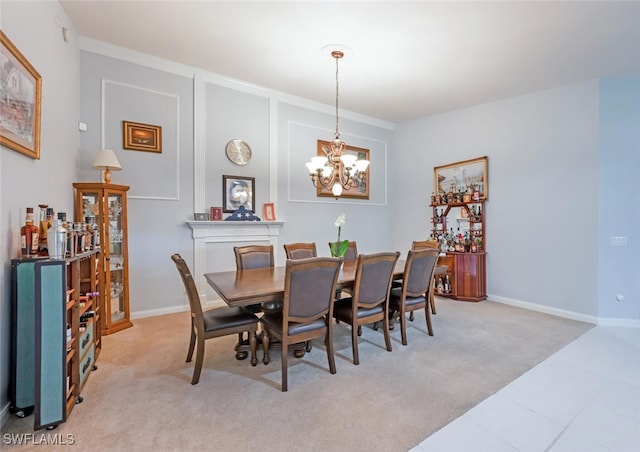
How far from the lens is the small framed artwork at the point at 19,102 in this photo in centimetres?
188

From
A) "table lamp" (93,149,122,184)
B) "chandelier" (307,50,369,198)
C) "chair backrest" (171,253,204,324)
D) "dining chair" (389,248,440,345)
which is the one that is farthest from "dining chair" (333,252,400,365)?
"table lamp" (93,149,122,184)

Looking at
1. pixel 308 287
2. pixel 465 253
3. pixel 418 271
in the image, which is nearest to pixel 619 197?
pixel 465 253

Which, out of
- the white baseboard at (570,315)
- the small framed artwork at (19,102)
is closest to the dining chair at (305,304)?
the small framed artwork at (19,102)

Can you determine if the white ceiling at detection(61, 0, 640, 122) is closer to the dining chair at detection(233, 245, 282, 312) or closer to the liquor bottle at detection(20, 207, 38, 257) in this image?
the liquor bottle at detection(20, 207, 38, 257)

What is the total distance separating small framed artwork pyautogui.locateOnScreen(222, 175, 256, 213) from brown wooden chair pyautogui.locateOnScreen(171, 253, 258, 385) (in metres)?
2.00

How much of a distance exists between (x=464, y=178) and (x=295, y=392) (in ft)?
14.7

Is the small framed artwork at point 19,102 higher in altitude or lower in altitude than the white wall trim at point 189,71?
lower

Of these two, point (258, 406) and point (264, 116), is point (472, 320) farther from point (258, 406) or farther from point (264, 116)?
point (264, 116)

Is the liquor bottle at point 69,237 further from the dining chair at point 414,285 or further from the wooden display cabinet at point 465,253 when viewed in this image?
the wooden display cabinet at point 465,253

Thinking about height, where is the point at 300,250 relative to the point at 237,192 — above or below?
below

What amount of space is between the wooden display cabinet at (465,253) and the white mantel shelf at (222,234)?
282cm

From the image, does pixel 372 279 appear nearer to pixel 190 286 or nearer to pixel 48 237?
pixel 190 286

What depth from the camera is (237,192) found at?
175 inches

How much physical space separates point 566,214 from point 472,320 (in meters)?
1.99
